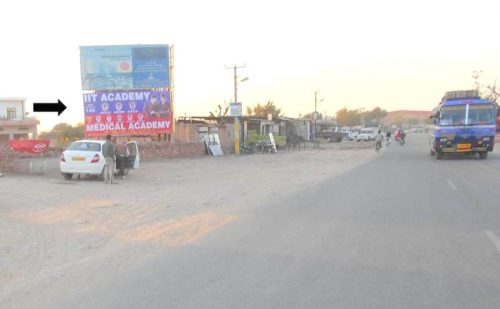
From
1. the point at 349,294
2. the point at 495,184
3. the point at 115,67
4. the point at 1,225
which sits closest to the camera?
the point at 349,294

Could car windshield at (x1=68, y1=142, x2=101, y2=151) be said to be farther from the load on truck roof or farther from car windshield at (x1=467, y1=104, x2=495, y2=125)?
the load on truck roof

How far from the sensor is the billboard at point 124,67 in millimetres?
31984

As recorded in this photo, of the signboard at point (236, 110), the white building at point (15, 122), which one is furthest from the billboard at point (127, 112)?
the white building at point (15, 122)

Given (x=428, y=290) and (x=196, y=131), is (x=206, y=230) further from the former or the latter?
(x=196, y=131)

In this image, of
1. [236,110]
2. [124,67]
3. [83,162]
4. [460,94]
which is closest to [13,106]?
[236,110]

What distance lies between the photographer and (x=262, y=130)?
185 feet

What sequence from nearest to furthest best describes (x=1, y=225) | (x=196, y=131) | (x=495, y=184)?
(x=1, y=225)
(x=495, y=184)
(x=196, y=131)

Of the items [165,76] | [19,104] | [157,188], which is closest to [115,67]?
[165,76]

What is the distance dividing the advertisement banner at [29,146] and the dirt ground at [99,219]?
3223 millimetres

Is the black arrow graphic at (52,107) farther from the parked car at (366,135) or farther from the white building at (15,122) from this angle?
the parked car at (366,135)

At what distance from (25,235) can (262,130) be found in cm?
4795

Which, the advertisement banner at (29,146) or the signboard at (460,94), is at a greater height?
the signboard at (460,94)

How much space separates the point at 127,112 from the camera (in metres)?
32.3

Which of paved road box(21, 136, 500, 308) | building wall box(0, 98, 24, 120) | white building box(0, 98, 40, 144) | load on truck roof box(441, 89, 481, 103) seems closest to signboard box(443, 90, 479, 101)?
load on truck roof box(441, 89, 481, 103)
